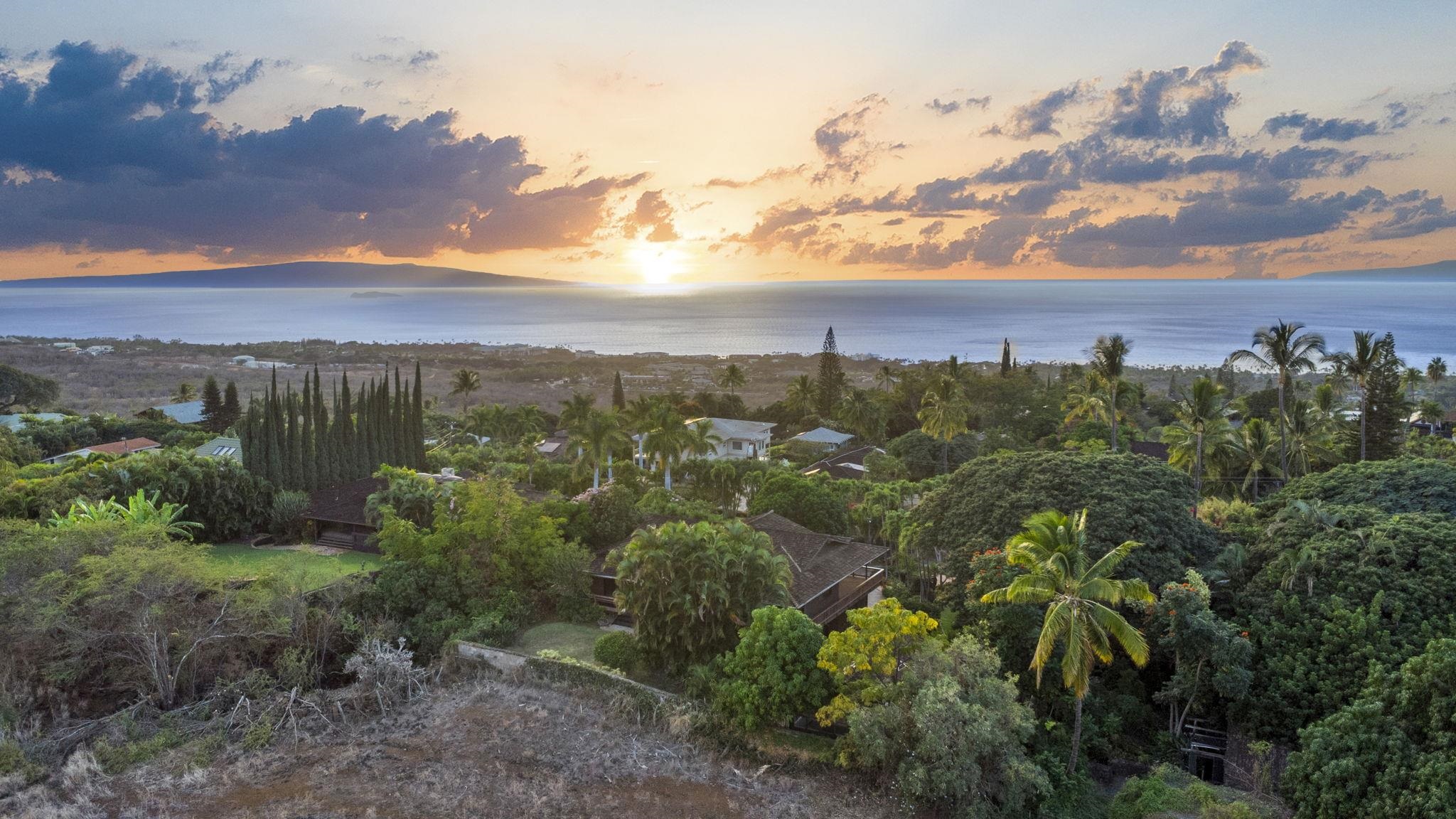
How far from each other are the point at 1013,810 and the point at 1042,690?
4.02m

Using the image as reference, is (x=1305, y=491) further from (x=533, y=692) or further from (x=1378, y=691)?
(x=533, y=692)

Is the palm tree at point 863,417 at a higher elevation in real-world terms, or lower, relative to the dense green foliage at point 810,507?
higher

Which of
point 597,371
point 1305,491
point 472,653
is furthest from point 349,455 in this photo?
point 597,371

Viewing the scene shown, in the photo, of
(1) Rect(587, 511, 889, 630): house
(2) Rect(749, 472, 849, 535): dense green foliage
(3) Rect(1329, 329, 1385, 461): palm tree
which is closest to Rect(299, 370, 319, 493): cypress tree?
(1) Rect(587, 511, 889, 630): house

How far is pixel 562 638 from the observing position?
28297 mm

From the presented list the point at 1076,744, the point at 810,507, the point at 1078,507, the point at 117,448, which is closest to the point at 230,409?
the point at 117,448

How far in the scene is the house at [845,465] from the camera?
4934 cm

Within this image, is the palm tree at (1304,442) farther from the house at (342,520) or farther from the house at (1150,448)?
the house at (342,520)

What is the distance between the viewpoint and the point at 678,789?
65.0 ft

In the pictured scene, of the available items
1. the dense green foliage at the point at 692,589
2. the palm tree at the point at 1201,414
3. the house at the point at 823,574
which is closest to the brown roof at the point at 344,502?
the house at the point at 823,574

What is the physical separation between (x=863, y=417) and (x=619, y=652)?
3963 centimetres

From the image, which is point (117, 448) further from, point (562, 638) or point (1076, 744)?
point (1076, 744)

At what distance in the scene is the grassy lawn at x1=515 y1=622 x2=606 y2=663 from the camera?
27328mm

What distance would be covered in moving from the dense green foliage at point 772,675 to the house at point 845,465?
25573 millimetres
